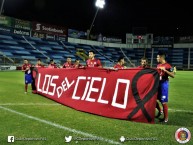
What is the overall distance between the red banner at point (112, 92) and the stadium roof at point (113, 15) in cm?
5760

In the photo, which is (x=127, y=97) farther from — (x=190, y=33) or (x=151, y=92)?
(x=190, y=33)

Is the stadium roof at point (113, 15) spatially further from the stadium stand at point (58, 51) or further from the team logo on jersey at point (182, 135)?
the team logo on jersey at point (182, 135)

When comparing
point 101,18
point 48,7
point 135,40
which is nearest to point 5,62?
point 48,7

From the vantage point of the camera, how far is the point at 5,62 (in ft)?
139

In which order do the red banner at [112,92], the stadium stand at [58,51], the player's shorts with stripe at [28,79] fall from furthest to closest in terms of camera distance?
the stadium stand at [58,51] < the player's shorts with stripe at [28,79] < the red banner at [112,92]

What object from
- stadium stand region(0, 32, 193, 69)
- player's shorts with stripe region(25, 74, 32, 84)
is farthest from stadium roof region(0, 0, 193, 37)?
player's shorts with stripe region(25, 74, 32, 84)

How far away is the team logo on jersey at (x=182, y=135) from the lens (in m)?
5.55

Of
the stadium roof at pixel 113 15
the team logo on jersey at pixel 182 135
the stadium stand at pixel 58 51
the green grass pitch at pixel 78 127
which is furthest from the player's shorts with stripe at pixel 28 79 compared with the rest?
the stadium roof at pixel 113 15

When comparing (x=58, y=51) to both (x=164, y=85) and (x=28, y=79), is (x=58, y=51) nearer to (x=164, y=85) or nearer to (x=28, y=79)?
(x=28, y=79)

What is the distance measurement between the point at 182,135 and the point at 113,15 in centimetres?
7473

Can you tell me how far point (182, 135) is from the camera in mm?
5855

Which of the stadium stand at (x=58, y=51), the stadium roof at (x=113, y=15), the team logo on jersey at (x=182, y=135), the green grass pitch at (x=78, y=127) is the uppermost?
the stadium roof at (x=113, y=15)

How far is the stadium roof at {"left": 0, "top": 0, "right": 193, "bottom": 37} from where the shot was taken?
70.2 metres

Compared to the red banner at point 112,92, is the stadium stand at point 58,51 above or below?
above
